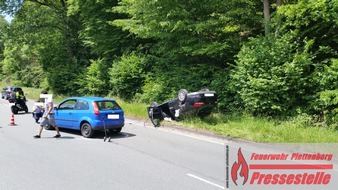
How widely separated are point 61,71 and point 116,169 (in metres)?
27.4

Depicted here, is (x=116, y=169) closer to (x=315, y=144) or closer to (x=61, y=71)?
(x=315, y=144)

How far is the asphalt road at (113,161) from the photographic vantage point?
629 centimetres

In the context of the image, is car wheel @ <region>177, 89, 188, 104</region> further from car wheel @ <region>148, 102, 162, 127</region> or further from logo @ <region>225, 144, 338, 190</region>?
logo @ <region>225, 144, 338, 190</region>

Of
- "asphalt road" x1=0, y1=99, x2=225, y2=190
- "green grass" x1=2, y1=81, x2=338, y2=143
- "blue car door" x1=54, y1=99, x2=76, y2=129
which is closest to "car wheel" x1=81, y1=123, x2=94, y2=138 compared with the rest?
"asphalt road" x1=0, y1=99, x2=225, y2=190

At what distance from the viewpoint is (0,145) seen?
388 inches

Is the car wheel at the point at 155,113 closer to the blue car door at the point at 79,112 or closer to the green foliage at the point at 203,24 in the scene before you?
the blue car door at the point at 79,112

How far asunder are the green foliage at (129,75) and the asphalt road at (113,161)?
995 cm

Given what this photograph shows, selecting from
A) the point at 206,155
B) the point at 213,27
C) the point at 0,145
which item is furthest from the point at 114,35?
the point at 206,155

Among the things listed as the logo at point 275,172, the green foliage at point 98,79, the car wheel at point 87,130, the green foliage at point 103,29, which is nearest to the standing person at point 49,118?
the car wheel at point 87,130

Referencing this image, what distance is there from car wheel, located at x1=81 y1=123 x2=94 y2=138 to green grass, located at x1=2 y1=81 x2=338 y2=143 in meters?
3.66

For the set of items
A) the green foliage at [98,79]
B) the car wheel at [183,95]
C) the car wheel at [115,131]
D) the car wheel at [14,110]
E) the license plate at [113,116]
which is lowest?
the car wheel at [115,131]

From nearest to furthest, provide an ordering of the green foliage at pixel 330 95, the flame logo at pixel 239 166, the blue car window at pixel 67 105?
the flame logo at pixel 239 166 → the green foliage at pixel 330 95 → the blue car window at pixel 67 105

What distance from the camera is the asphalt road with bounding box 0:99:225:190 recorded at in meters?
6.29

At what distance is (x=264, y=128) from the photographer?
10711 millimetres
